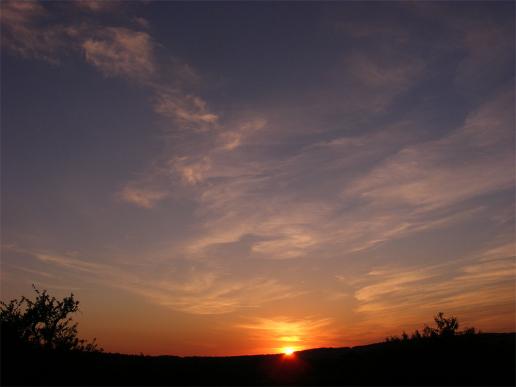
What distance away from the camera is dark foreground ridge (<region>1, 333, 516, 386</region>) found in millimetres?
18906

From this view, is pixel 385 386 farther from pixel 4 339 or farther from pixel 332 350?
pixel 332 350

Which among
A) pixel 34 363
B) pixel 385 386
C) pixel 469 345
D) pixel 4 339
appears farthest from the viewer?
pixel 4 339

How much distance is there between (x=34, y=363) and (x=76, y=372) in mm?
2619

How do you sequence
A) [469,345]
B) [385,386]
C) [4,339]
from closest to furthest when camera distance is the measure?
[385,386]
[469,345]
[4,339]

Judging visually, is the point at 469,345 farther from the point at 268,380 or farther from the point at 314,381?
the point at 268,380

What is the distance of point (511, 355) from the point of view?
2047cm

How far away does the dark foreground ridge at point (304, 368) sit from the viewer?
62.0 feet

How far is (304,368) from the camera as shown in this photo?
23172mm

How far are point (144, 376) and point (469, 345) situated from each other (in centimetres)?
1860

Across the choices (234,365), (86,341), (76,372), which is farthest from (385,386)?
(86,341)

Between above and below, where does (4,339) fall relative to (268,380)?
above

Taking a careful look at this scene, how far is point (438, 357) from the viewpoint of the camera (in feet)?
69.7

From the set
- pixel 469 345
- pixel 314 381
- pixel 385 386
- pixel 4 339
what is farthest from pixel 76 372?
pixel 469 345

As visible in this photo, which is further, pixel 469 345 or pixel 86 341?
pixel 86 341
